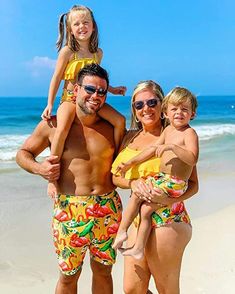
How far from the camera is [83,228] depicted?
390 cm

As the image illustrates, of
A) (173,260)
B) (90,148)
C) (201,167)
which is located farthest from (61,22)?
(201,167)

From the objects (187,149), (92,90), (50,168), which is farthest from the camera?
(50,168)

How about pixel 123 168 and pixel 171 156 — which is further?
pixel 123 168

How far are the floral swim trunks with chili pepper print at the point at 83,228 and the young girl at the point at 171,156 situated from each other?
48 centimetres

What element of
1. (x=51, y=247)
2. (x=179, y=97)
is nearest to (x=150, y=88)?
(x=179, y=97)

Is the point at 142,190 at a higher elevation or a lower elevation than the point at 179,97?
lower

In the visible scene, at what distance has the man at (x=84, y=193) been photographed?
391 centimetres

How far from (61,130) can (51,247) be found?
321cm

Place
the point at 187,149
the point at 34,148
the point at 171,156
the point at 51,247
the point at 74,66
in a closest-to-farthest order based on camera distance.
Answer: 1. the point at 187,149
2. the point at 171,156
3. the point at 34,148
4. the point at 74,66
5. the point at 51,247

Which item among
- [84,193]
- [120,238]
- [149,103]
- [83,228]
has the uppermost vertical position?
[149,103]

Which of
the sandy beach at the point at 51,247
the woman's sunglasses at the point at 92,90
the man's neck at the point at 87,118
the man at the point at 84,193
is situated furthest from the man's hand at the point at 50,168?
the sandy beach at the point at 51,247

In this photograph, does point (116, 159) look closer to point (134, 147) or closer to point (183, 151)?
point (134, 147)

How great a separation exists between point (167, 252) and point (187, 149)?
75 cm

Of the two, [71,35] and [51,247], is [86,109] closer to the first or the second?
[71,35]
